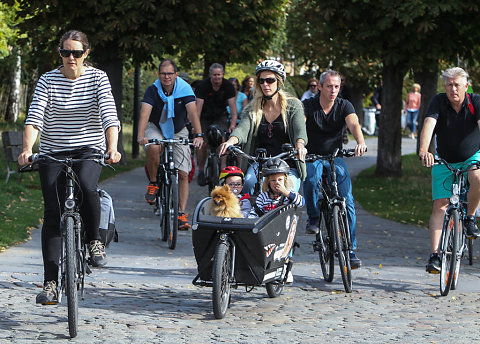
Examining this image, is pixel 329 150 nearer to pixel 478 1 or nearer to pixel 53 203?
pixel 53 203

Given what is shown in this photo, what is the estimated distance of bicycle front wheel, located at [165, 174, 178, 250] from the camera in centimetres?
1054

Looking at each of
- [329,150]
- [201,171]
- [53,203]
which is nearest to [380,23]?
[201,171]

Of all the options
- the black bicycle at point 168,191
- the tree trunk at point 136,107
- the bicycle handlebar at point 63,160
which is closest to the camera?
the bicycle handlebar at point 63,160

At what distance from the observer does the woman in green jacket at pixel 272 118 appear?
8.24m

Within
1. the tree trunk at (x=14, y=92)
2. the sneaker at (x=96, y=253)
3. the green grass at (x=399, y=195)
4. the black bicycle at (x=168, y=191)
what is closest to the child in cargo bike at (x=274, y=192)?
the sneaker at (x=96, y=253)

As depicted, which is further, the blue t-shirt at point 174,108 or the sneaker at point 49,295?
the blue t-shirt at point 174,108

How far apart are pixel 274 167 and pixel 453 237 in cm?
178

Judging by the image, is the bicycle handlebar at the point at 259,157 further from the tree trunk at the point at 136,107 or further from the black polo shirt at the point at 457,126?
the tree trunk at the point at 136,107

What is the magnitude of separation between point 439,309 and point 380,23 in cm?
1113

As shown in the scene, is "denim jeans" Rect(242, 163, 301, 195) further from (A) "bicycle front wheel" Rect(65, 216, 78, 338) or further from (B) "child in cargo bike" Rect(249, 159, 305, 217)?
(A) "bicycle front wheel" Rect(65, 216, 78, 338)

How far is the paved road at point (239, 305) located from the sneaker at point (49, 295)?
16 centimetres

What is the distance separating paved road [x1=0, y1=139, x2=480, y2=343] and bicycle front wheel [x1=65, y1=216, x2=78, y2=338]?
0.42 feet

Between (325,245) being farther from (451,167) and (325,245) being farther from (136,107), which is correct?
(136,107)

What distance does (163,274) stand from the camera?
8961 mm
